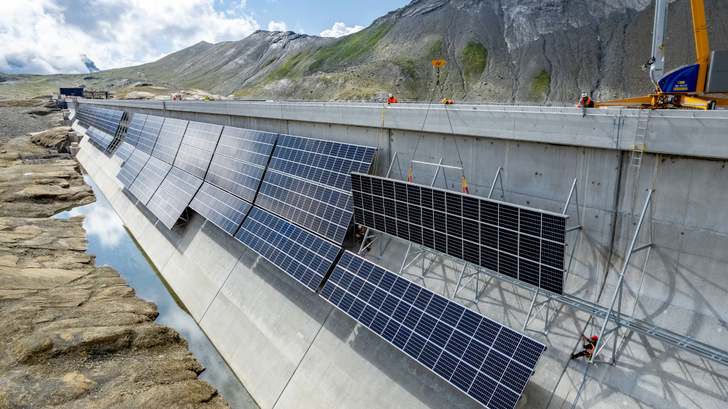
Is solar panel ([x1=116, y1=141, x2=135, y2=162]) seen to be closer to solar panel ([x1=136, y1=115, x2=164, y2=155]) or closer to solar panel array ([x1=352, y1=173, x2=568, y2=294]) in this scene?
solar panel ([x1=136, y1=115, x2=164, y2=155])

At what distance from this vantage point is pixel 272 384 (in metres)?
18.4

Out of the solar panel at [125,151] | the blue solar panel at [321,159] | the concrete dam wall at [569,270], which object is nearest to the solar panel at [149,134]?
the solar panel at [125,151]

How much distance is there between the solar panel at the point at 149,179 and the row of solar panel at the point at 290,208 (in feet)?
0.47

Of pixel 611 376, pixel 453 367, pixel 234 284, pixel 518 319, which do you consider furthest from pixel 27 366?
pixel 611 376

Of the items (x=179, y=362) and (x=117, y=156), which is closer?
(x=179, y=362)

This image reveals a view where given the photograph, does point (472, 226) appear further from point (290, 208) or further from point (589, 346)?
point (290, 208)

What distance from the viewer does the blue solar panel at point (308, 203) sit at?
18.5 metres

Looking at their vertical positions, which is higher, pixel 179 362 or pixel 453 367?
pixel 453 367

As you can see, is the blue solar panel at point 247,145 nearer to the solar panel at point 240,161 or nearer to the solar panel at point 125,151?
the solar panel at point 240,161

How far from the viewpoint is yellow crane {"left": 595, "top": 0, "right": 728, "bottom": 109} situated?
41.0 ft

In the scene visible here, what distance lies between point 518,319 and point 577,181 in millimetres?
4992

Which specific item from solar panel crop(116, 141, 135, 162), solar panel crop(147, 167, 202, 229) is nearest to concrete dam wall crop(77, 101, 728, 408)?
solar panel crop(147, 167, 202, 229)

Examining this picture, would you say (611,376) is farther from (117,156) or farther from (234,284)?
(117,156)

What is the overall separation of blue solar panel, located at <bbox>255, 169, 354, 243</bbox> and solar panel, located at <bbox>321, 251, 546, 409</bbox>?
2.28m
